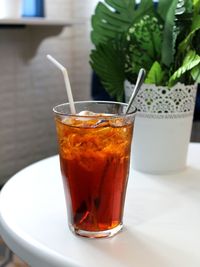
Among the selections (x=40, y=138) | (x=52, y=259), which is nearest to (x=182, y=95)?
(x=52, y=259)

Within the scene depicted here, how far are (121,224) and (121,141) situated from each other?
12cm

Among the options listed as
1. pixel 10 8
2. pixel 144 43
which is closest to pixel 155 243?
pixel 144 43

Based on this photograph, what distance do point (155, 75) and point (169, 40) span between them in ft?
0.22

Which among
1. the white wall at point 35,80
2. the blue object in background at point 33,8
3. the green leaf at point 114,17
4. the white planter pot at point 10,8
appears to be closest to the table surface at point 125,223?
the green leaf at point 114,17

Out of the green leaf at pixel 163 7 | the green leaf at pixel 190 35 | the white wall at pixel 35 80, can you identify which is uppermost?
the green leaf at pixel 163 7

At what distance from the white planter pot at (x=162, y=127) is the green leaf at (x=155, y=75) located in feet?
0.03

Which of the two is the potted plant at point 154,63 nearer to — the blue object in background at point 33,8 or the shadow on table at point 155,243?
the shadow on table at point 155,243

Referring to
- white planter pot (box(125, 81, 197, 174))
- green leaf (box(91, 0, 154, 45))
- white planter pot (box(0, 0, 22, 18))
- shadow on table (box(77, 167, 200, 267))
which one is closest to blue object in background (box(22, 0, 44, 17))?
white planter pot (box(0, 0, 22, 18))

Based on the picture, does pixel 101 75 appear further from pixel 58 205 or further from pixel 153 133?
pixel 58 205

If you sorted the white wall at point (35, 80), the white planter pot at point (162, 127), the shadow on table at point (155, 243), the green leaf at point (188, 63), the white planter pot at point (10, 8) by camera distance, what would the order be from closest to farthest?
the shadow on table at point (155, 243)
the green leaf at point (188, 63)
the white planter pot at point (162, 127)
the white planter pot at point (10, 8)
the white wall at point (35, 80)

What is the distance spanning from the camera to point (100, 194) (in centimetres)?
58

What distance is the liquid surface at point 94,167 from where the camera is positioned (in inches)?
22.4

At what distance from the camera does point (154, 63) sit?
791mm

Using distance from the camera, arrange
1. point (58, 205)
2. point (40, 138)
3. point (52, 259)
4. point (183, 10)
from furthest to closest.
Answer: point (40, 138), point (183, 10), point (58, 205), point (52, 259)
